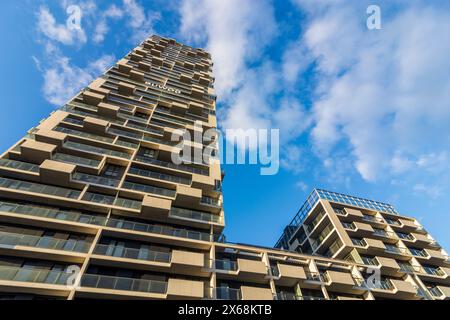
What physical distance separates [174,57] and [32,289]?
175 ft

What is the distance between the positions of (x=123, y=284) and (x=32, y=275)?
17.8ft

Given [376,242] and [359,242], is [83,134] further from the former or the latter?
[376,242]

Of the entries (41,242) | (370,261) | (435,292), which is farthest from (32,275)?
→ (435,292)

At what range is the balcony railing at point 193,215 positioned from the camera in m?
24.2

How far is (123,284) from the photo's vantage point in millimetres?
17375

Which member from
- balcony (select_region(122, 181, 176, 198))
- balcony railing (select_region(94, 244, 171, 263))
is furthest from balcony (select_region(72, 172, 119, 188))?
balcony railing (select_region(94, 244, 171, 263))

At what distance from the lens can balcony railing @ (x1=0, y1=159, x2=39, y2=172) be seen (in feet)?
71.2

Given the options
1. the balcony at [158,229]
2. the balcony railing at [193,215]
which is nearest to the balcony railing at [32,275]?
the balcony at [158,229]

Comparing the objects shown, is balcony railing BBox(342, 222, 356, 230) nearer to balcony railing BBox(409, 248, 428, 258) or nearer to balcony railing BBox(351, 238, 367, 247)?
balcony railing BBox(351, 238, 367, 247)

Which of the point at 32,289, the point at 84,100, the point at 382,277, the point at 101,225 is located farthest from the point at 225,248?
the point at 84,100

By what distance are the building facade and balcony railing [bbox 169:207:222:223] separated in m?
0.10

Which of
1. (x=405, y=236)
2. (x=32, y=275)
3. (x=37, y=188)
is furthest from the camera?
(x=405, y=236)

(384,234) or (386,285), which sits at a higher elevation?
(384,234)

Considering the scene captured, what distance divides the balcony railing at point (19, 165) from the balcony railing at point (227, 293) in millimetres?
18742
